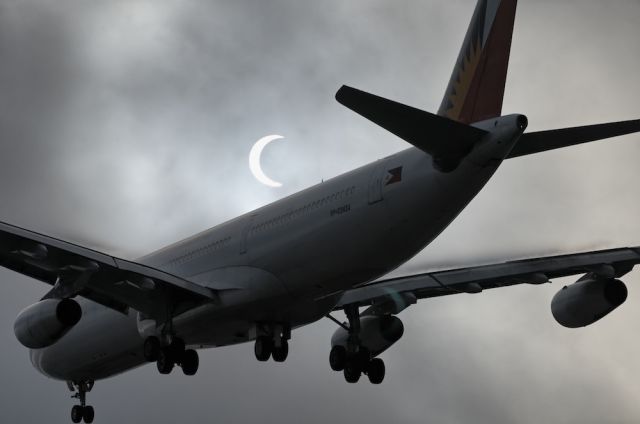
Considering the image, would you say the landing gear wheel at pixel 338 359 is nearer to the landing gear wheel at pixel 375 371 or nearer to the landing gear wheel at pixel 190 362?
the landing gear wheel at pixel 375 371

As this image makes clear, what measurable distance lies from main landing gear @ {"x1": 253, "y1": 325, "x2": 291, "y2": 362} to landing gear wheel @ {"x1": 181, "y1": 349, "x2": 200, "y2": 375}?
171 centimetres

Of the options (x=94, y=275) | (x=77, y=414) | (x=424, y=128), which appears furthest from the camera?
(x=77, y=414)

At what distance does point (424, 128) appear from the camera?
21297 millimetres

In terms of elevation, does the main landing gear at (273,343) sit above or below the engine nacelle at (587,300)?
above

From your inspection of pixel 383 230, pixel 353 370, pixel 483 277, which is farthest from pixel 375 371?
pixel 383 230

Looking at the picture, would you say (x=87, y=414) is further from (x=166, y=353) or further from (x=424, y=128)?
(x=424, y=128)

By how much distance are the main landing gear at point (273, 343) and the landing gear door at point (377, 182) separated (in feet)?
19.1

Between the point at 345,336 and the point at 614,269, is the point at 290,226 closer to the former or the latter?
the point at 345,336

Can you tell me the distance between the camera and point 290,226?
2602 centimetres

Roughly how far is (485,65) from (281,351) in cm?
974

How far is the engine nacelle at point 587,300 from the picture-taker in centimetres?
2745

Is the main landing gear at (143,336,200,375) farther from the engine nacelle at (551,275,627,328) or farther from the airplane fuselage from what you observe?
the engine nacelle at (551,275,627,328)

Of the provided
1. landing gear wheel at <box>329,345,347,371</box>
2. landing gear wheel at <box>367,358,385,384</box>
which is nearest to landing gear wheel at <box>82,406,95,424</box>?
landing gear wheel at <box>329,345,347,371</box>

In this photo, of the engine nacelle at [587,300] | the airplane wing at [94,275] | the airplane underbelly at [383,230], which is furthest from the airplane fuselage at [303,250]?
the engine nacelle at [587,300]
